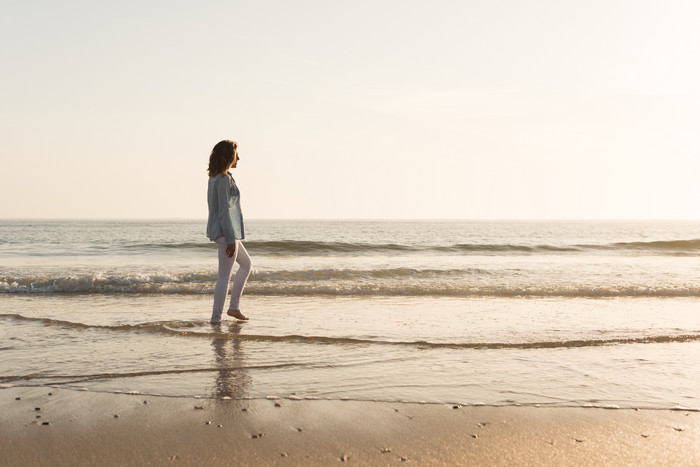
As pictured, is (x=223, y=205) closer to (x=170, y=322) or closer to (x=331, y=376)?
(x=170, y=322)

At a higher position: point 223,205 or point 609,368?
point 223,205

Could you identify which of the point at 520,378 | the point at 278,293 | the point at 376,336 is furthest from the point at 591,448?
the point at 278,293

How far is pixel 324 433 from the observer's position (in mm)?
3037

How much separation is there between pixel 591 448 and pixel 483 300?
6.74 m

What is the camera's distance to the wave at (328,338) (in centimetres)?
554

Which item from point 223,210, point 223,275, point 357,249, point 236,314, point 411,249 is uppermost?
point 223,210

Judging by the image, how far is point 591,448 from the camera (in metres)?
2.87

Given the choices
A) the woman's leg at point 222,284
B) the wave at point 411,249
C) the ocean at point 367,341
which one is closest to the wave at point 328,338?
the ocean at point 367,341

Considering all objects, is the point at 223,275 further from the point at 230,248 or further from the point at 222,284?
the point at 230,248

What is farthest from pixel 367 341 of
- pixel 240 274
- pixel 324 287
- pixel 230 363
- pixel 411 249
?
pixel 411 249

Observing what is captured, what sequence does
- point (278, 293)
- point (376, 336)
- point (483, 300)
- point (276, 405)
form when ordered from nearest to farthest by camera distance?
1. point (276, 405)
2. point (376, 336)
3. point (483, 300)
4. point (278, 293)

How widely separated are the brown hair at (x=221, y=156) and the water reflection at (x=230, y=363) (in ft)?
Result: 6.03

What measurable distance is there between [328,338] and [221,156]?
248 centimetres

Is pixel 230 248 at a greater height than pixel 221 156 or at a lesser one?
lesser
